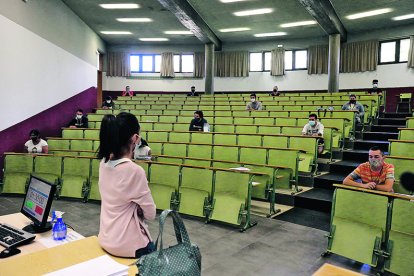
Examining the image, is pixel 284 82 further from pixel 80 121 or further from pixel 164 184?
pixel 164 184

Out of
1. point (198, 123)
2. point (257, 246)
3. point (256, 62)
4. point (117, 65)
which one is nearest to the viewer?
point (257, 246)

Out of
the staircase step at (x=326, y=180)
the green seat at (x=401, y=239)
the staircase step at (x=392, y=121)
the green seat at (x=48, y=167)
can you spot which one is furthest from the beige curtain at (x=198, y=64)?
the green seat at (x=401, y=239)

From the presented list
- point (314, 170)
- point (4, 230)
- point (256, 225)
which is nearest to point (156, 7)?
point (314, 170)

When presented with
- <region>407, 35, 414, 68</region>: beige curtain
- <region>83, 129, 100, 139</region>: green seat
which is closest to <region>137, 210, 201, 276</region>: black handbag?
<region>83, 129, 100, 139</region>: green seat

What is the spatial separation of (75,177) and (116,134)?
3.84 meters

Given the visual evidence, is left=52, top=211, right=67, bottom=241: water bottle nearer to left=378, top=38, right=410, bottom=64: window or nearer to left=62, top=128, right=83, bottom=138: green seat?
left=62, top=128, right=83, bottom=138: green seat

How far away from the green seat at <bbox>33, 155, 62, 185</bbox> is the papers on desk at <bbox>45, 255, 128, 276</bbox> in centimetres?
423

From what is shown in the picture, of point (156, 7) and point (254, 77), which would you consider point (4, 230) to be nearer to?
point (156, 7)

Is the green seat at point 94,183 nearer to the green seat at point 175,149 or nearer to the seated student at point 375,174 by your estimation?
the green seat at point 175,149

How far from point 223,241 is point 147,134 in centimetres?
355

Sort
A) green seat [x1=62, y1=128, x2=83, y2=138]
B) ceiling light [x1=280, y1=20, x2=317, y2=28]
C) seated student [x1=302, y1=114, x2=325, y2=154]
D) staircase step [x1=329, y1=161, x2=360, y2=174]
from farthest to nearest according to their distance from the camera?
ceiling light [x1=280, y1=20, x2=317, y2=28], green seat [x1=62, y1=128, x2=83, y2=138], seated student [x1=302, y1=114, x2=325, y2=154], staircase step [x1=329, y1=161, x2=360, y2=174]

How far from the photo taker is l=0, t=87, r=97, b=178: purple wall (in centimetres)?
656

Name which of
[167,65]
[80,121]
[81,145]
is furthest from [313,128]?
[167,65]

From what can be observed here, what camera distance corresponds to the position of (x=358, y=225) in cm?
277
